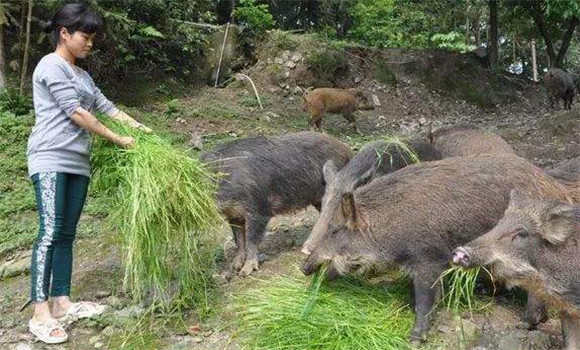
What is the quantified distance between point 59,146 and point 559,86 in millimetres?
16587

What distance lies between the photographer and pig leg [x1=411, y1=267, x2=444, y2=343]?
3.98m

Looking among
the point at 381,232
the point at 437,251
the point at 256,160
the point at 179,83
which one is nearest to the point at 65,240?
the point at 256,160

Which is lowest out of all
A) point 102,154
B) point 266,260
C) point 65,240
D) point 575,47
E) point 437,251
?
point 266,260

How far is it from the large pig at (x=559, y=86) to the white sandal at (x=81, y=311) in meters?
16.2

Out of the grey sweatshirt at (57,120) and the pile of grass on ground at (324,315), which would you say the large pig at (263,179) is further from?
the grey sweatshirt at (57,120)

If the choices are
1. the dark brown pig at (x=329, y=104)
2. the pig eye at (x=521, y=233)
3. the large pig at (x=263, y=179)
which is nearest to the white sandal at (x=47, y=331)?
the large pig at (x=263, y=179)

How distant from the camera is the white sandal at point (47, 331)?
4.29 metres

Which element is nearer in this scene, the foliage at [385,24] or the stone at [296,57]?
the stone at [296,57]

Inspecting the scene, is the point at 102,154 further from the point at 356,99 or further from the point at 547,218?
the point at 356,99

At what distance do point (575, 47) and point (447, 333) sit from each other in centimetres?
3212

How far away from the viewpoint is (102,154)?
4.55 metres

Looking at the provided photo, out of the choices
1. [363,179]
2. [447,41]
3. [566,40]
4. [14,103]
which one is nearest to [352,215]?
[363,179]

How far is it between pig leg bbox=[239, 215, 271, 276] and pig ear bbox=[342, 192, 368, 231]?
135 cm

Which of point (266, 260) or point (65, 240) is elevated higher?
point (65, 240)
